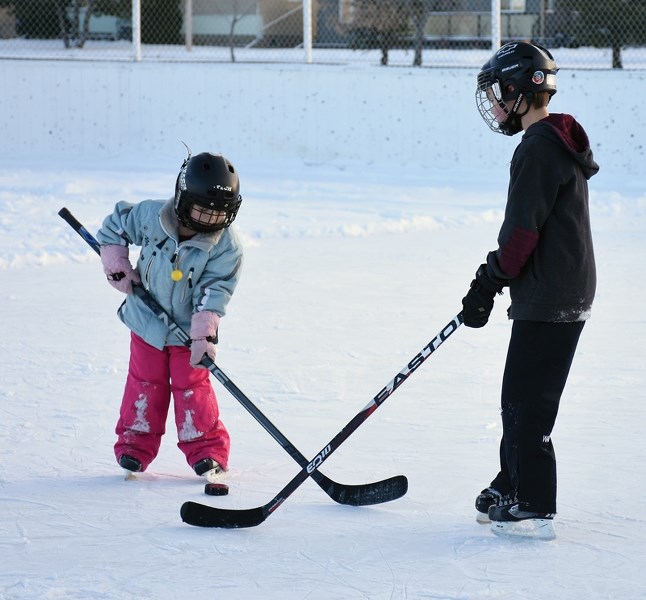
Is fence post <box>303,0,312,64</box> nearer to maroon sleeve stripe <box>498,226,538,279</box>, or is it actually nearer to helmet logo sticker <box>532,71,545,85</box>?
helmet logo sticker <box>532,71,545,85</box>

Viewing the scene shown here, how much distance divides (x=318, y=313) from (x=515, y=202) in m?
2.52

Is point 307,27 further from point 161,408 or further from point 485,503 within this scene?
point 485,503

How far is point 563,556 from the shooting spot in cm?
239

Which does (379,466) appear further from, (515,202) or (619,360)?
(619,360)

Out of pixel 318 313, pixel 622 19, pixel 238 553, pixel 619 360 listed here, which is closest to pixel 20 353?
pixel 318 313

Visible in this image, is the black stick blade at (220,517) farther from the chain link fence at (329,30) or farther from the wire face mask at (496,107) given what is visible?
the chain link fence at (329,30)

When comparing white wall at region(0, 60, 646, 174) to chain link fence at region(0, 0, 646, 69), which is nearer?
white wall at region(0, 60, 646, 174)

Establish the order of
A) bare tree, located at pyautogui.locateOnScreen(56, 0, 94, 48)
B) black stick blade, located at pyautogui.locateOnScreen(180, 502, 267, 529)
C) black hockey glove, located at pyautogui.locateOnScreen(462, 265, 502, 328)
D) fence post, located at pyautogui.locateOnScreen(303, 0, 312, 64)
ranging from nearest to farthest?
black hockey glove, located at pyautogui.locateOnScreen(462, 265, 502, 328) < black stick blade, located at pyautogui.locateOnScreen(180, 502, 267, 529) < fence post, located at pyautogui.locateOnScreen(303, 0, 312, 64) < bare tree, located at pyautogui.locateOnScreen(56, 0, 94, 48)

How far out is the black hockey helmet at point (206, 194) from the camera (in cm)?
262

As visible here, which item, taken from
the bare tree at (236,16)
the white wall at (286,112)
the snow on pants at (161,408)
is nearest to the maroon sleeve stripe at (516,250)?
the snow on pants at (161,408)

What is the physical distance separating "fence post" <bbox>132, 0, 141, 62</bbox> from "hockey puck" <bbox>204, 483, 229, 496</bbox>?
7755 mm

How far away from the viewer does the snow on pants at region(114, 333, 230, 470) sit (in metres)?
2.86

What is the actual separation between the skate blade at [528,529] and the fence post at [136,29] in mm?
8169

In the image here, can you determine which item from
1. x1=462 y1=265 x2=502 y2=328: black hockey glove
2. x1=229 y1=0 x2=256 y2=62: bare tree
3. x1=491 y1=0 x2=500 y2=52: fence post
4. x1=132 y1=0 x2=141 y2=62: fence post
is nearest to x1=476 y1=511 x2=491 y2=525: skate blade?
x1=462 y1=265 x2=502 y2=328: black hockey glove
